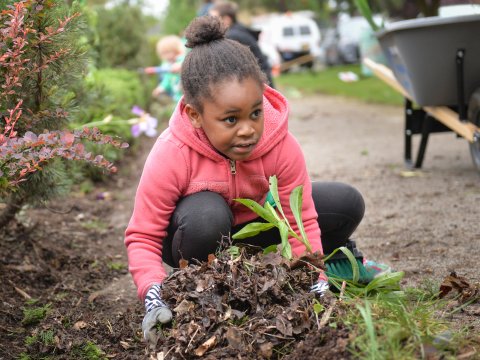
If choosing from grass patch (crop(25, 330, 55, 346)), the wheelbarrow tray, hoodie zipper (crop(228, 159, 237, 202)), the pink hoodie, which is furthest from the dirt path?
grass patch (crop(25, 330, 55, 346))

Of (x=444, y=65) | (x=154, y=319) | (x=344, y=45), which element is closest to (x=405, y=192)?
(x=444, y=65)

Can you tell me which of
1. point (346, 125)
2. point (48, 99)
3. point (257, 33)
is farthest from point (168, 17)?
point (48, 99)

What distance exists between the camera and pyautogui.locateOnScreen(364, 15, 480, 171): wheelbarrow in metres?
4.99

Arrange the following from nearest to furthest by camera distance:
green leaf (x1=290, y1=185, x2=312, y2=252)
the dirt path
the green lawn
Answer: green leaf (x1=290, y1=185, x2=312, y2=252)
the dirt path
the green lawn

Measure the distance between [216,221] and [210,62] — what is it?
0.56 metres

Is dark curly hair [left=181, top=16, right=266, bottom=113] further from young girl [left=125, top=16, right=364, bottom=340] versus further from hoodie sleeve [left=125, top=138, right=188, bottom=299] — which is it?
hoodie sleeve [left=125, top=138, right=188, bottom=299]

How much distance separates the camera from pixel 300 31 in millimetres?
33250

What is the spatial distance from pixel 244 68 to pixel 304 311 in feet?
2.77

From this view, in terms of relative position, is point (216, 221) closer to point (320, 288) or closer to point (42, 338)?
point (320, 288)

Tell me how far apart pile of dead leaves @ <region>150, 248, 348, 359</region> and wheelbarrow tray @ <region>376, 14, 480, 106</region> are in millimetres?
3140

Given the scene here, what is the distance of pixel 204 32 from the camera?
263 centimetres

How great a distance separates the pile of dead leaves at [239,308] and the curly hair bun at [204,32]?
0.79m

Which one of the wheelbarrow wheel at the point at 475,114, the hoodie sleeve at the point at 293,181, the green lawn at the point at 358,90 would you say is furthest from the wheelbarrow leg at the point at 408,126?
the green lawn at the point at 358,90

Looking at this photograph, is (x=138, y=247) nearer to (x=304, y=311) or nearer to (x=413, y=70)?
(x=304, y=311)
